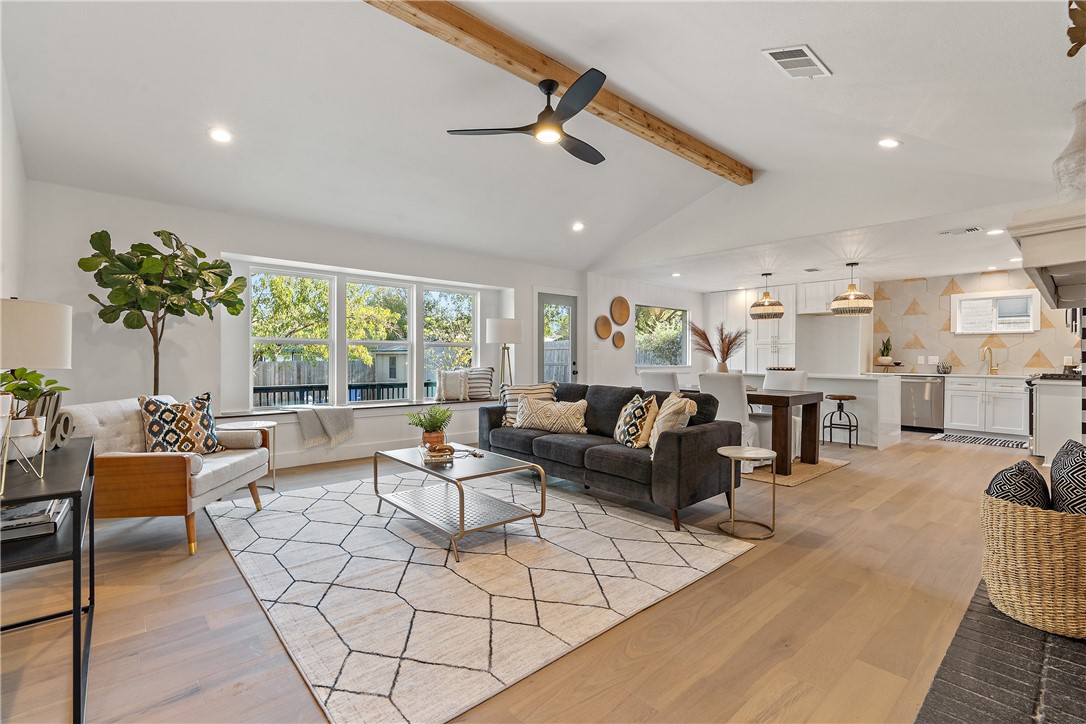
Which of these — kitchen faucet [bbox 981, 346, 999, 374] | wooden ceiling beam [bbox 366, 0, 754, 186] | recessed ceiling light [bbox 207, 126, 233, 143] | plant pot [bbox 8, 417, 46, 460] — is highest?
wooden ceiling beam [bbox 366, 0, 754, 186]

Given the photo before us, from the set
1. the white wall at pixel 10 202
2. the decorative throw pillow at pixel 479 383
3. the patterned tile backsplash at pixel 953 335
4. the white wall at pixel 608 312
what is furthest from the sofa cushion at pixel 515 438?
the patterned tile backsplash at pixel 953 335

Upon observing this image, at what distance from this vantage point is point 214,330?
468cm

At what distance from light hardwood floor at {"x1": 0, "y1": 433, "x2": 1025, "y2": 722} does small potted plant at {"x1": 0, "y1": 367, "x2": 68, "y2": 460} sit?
82 cm

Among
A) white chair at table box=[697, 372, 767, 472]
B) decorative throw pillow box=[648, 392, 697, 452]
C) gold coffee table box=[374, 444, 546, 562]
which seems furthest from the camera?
white chair at table box=[697, 372, 767, 472]

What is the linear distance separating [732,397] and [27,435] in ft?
15.7

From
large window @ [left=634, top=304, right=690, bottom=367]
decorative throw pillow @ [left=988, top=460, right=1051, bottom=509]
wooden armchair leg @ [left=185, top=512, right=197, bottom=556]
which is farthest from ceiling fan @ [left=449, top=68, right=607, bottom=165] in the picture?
large window @ [left=634, top=304, right=690, bottom=367]

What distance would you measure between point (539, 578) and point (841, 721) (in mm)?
1404

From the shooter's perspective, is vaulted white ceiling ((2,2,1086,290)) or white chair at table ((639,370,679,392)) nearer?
vaulted white ceiling ((2,2,1086,290))

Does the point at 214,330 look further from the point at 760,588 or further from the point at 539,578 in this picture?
the point at 760,588

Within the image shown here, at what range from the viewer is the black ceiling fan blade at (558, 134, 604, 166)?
3.36m

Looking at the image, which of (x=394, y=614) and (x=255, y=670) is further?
(x=394, y=614)

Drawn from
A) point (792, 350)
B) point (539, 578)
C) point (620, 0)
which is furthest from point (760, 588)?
point (792, 350)

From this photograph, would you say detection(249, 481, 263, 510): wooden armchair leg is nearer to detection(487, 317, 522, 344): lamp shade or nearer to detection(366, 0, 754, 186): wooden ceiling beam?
detection(487, 317, 522, 344): lamp shade

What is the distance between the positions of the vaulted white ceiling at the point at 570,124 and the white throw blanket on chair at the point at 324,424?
193cm
